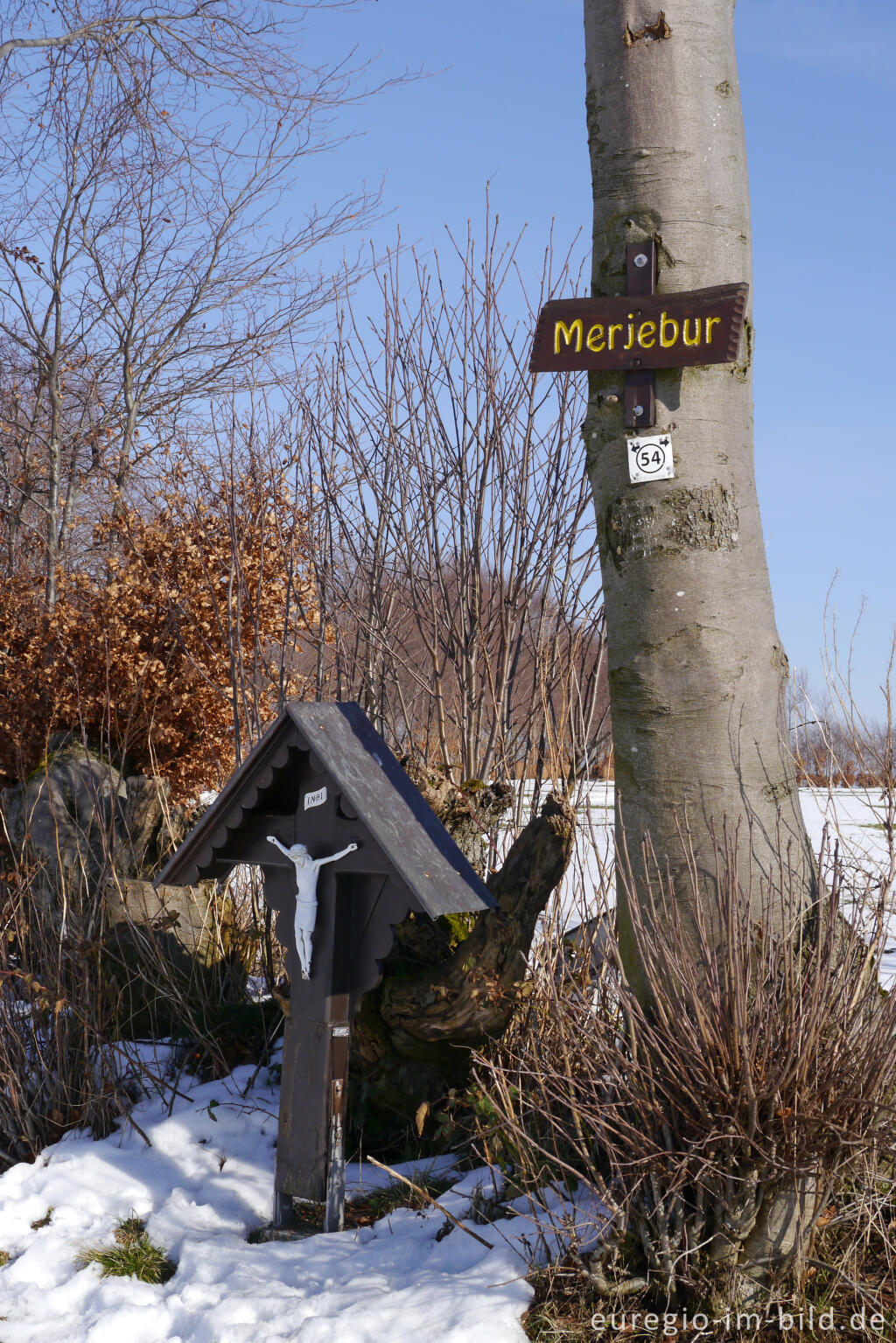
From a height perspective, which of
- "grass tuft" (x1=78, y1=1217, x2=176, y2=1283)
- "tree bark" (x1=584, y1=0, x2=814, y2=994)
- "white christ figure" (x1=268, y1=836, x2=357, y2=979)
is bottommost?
"grass tuft" (x1=78, y1=1217, x2=176, y2=1283)

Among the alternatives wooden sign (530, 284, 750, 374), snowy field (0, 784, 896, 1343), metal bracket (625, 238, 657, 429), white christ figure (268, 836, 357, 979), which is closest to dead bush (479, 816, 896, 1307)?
snowy field (0, 784, 896, 1343)

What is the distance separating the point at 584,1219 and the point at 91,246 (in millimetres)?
8583

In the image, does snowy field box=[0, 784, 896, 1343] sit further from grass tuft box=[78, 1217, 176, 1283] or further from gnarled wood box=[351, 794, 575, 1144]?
gnarled wood box=[351, 794, 575, 1144]

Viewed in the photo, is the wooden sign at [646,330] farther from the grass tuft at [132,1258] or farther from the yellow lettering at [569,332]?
the grass tuft at [132,1258]

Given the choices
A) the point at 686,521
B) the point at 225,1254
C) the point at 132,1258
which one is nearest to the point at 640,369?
the point at 686,521

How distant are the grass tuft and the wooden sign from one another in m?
2.76

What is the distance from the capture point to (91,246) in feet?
29.1

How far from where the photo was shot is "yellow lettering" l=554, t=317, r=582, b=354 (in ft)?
9.51

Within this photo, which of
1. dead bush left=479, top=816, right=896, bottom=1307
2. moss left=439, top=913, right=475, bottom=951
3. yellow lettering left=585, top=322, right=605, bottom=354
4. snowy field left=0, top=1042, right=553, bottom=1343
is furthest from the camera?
moss left=439, top=913, right=475, bottom=951

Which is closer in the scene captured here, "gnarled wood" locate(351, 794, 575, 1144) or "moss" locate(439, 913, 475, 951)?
"gnarled wood" locate(351, 794, 575, 1144)

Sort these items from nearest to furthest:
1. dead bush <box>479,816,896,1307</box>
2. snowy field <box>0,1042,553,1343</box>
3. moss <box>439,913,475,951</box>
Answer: dead bush <box>479,816,896,1307</box>
snowy field <box>0,1042,553,1343</box>
moss <box>439,913,475,951</box>

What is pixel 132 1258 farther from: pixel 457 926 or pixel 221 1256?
pixel 457 926

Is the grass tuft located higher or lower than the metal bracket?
lower

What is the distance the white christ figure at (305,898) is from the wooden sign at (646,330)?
5.02 feet
